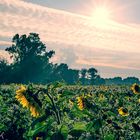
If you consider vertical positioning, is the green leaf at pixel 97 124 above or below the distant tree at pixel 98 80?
below

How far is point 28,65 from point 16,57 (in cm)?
607

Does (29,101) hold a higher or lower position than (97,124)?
higher

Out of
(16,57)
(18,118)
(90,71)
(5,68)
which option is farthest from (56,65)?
(18,118)

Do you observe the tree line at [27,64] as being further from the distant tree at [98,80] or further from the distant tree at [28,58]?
the distant tree at [98,80]

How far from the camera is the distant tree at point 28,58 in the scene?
73519 mm

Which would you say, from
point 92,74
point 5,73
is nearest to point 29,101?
point 5,73

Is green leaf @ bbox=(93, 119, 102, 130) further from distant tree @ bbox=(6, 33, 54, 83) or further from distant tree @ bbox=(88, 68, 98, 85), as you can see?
distant tree @ bbox=(88, 68, 98, 85)

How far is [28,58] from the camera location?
8081 cm

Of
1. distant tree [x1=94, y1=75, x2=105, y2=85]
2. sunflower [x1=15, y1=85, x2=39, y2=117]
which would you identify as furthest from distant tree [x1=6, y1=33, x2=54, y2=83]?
sunflower [x1=15, y1=85, x2=39, y2=117]

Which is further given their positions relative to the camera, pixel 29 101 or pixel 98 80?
pixel 98 80

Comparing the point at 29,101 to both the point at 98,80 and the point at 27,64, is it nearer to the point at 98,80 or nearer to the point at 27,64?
the point at 27,64

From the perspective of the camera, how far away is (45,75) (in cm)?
8925

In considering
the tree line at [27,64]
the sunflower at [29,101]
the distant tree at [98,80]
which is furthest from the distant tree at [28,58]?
the sunflower at [29,101]

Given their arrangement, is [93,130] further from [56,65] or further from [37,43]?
[56,65]
